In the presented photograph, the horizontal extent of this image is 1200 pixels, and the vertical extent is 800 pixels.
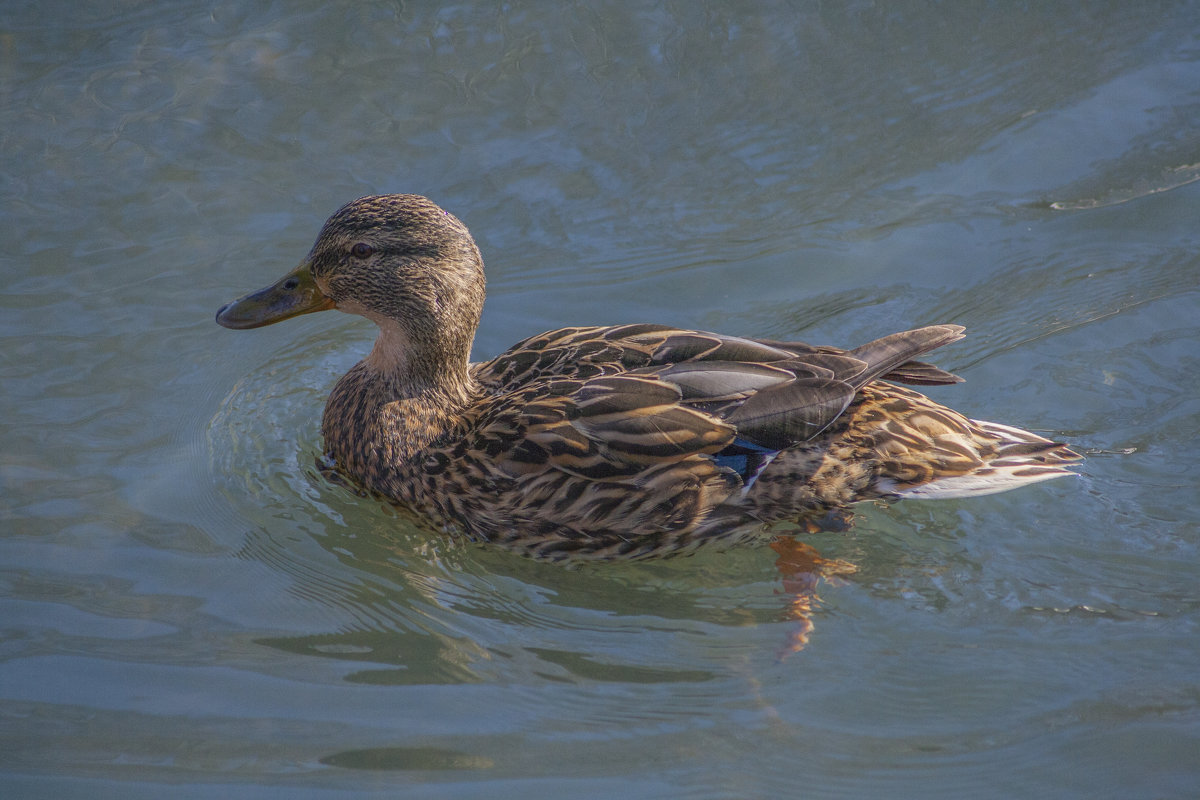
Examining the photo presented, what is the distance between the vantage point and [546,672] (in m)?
4.44

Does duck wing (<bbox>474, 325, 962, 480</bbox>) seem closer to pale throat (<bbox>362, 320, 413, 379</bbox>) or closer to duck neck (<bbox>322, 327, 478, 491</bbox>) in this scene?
duck neck (<bbox>322, 327, 478, 491</bbox>)

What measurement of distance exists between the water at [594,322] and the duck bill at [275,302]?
0.71 m

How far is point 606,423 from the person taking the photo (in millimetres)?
4832

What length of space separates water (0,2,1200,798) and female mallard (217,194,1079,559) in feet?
0.84

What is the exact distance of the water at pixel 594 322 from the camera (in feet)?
13.6

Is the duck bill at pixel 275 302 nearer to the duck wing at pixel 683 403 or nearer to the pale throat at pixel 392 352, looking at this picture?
the pale throat at pixel 392 352

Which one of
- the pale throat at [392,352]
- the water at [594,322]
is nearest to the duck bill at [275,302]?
the pale throat at [392,352]

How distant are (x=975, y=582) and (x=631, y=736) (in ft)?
5.62

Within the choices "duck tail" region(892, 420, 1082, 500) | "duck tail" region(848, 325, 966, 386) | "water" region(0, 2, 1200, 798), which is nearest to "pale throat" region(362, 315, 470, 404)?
"water" region(0, 2, 1200, 798)

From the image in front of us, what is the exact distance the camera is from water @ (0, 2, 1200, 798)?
4.16 metres

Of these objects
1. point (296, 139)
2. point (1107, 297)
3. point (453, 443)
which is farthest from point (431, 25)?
point (1107, 297)

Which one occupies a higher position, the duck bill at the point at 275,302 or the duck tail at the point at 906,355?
the duck bill at the point at 275,302

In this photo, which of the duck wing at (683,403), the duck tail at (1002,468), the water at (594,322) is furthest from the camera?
the duck tail at (1002,468)

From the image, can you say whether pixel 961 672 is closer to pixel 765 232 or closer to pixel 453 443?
pixel 453 443
